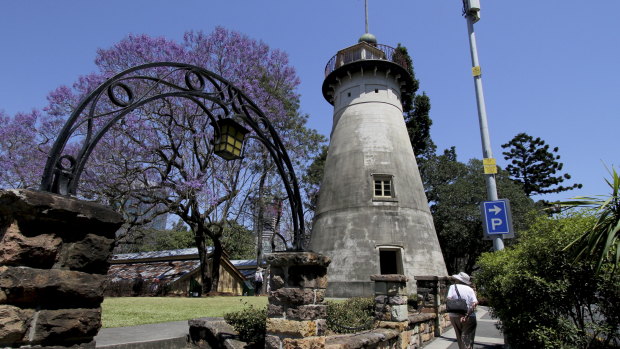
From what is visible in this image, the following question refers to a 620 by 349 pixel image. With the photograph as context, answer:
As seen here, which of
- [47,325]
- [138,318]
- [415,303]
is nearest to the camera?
[47,325]

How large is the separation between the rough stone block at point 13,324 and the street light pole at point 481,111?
25.0 ft

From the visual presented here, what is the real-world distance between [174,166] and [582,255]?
1448 cm

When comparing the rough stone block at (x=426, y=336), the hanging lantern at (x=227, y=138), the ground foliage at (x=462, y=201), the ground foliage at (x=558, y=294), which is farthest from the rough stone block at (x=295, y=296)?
the ground foliage at (x=462, y=201)

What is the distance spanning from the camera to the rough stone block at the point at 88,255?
2.72 metres

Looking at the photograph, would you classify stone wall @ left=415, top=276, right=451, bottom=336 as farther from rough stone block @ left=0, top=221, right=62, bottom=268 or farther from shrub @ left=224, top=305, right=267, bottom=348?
rough stone block @ left=0, top=221, right=62, bottom=268

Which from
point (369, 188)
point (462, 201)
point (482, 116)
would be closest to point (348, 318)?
point (482, 116)

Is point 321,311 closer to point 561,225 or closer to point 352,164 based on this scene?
point 561,225

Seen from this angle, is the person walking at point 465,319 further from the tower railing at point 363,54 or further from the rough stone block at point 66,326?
the tower railing at point 363,54

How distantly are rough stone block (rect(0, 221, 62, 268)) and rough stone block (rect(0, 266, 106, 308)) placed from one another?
0.05 m

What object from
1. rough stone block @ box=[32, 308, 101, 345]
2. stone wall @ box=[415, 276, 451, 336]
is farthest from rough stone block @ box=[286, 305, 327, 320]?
stone wall @ box=[415, 276, 451, 336]

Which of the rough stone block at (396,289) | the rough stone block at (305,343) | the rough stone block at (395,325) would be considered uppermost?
the rough stone block at (396,289)

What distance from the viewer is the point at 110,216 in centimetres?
300

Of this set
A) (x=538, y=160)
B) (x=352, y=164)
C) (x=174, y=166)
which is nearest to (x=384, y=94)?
(x=352, y=164)

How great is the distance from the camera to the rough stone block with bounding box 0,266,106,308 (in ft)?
7.87
